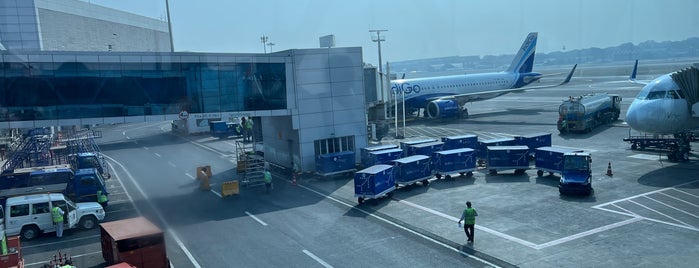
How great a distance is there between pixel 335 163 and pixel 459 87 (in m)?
33.6

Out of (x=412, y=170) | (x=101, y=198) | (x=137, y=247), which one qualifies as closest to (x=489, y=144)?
(x=412, y=170)

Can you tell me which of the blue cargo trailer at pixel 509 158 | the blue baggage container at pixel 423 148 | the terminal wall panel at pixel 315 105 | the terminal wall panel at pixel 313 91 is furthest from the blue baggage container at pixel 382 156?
the blue cargo trailer at pixel 509 158

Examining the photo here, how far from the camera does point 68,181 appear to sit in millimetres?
26891

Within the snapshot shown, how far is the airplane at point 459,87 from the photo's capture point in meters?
54.6

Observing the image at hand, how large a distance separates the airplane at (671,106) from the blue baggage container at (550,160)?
14.8 feet

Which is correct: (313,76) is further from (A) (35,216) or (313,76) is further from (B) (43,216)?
(A) (35,216)

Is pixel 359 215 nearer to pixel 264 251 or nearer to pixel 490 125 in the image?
pixel 264 251

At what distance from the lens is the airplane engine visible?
53781 millimetres

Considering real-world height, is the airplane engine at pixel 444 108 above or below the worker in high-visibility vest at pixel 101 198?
above

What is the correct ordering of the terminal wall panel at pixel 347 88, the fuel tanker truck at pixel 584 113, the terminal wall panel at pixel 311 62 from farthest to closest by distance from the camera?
the fuel tanker truck at pixel 584 113
the terminal wall panel at pixel 347 88
the terminal wall panel at pixel 311 62

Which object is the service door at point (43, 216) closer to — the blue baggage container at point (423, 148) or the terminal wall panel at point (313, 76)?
the terminal wall panel at point (313, 76)

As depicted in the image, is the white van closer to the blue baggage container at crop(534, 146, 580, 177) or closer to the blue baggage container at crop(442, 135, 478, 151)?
the blue baggage container at crop(442, 135, 478, 151)

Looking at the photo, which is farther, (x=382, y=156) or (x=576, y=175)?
(x=382, y=156)

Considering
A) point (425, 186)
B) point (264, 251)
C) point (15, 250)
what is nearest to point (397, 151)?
point (425, 186)
